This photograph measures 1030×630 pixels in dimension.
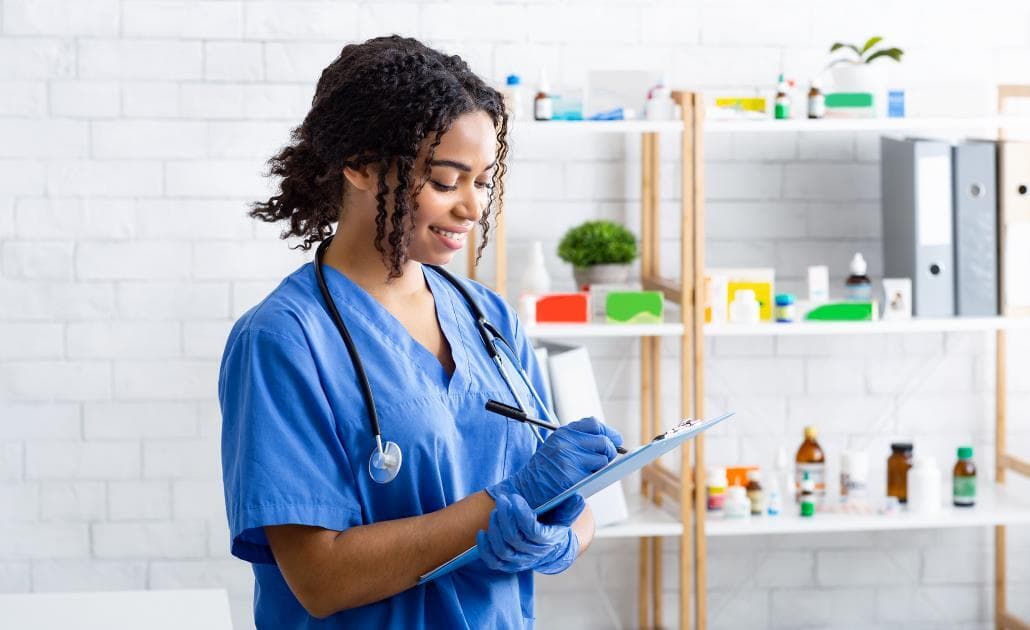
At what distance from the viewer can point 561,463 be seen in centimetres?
129

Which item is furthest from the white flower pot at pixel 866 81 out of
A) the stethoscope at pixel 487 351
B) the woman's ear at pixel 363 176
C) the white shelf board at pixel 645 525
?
the woman's ear at pixel 363 176

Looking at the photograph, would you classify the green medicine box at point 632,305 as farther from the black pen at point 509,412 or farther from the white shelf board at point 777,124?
the black pen at point 509,412

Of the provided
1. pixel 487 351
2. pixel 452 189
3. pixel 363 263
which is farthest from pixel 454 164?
pixel 487 351

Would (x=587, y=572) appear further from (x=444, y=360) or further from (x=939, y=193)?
(x=444, y=360)

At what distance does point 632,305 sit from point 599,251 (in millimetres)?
164

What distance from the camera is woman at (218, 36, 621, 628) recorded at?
4.09ft

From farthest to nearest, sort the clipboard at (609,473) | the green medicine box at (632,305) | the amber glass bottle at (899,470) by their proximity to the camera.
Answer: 1. the amber glass bottle at (899,470)
2. the green medicine box at (632,305)
3. the clipboard at (609,473)

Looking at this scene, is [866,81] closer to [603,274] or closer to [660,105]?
[660,105]

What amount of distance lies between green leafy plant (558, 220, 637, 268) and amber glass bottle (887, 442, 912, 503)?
31.9 inches

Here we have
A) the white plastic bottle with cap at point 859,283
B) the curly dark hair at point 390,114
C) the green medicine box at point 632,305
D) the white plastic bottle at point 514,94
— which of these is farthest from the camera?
the white plastic bottle with cap at point 859,283

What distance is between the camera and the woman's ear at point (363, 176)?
1336 millimetres

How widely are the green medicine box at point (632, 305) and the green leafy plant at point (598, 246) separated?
0.12m

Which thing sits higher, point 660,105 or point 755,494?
point 660,105

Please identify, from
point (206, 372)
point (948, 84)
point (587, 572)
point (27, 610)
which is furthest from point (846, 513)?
point (27, 610)
